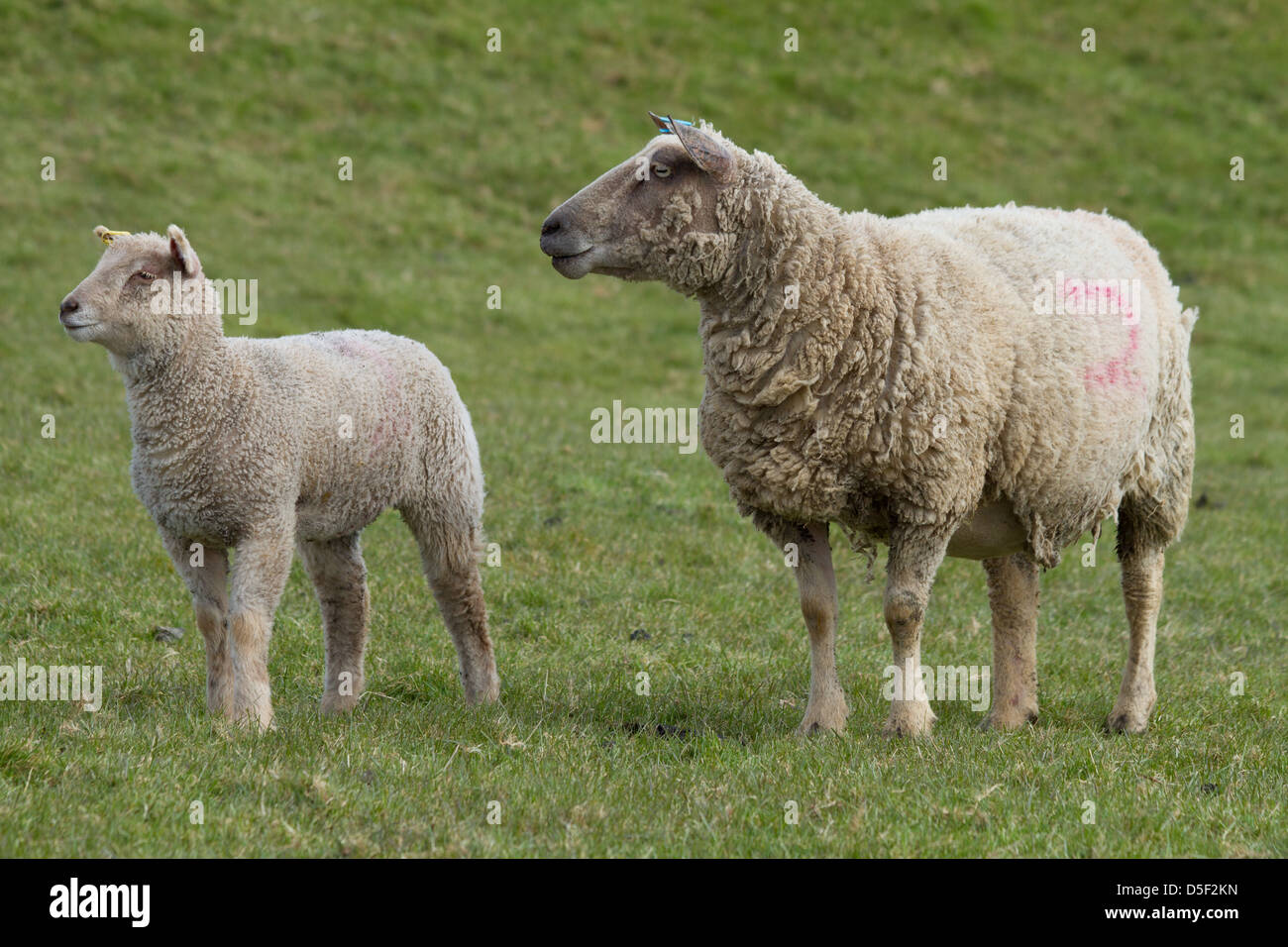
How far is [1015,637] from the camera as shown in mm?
7203

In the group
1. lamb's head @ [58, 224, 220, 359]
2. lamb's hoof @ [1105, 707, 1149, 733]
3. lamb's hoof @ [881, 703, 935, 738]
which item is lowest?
lamb's hoof @ [1105, 707, 1149, 733]

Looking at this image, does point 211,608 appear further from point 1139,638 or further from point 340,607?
point 1139,638

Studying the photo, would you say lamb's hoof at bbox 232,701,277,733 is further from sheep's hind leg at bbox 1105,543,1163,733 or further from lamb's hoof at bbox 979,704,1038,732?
sheep's hind leg at bbox 1105,543,1163,733

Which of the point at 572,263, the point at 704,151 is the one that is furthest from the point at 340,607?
the point at 704,151

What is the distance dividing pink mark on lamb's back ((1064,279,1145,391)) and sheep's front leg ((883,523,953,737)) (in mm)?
1079

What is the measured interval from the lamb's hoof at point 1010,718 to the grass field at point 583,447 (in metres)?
0.13

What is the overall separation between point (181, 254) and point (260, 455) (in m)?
0.91

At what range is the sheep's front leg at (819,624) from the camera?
6434 millimetres

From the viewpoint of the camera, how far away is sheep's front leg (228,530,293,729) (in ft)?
20.0

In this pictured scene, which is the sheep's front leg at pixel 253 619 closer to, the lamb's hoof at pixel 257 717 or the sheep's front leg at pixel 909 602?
the lamb's hoof at pixel 257 717
